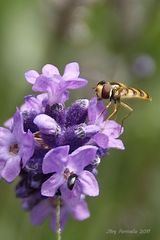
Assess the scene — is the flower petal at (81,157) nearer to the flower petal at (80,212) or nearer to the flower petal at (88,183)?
the flower petal at (88,183)

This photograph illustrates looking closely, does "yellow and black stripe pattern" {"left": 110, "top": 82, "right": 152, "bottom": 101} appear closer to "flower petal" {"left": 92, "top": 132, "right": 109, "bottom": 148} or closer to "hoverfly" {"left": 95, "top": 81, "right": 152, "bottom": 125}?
"hoverfly" {"left": 95, "top": 81, "right": 152, "bottom": 125}

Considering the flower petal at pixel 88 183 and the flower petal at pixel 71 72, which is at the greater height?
the flower petal at pixel 71 72

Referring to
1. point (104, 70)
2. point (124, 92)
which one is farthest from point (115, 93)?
point (104, 70)

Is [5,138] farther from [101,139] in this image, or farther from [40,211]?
[40,211]

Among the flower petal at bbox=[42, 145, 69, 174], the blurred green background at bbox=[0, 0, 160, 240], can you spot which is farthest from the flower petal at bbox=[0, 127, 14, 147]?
the blurred green background at bbox=[0, 0, 160, 240]

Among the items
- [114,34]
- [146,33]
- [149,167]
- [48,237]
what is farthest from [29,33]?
[48,237]

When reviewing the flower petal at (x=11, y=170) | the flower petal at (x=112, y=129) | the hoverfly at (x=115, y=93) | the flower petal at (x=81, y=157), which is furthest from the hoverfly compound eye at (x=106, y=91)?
the flower petal at (x=11, y=170)
